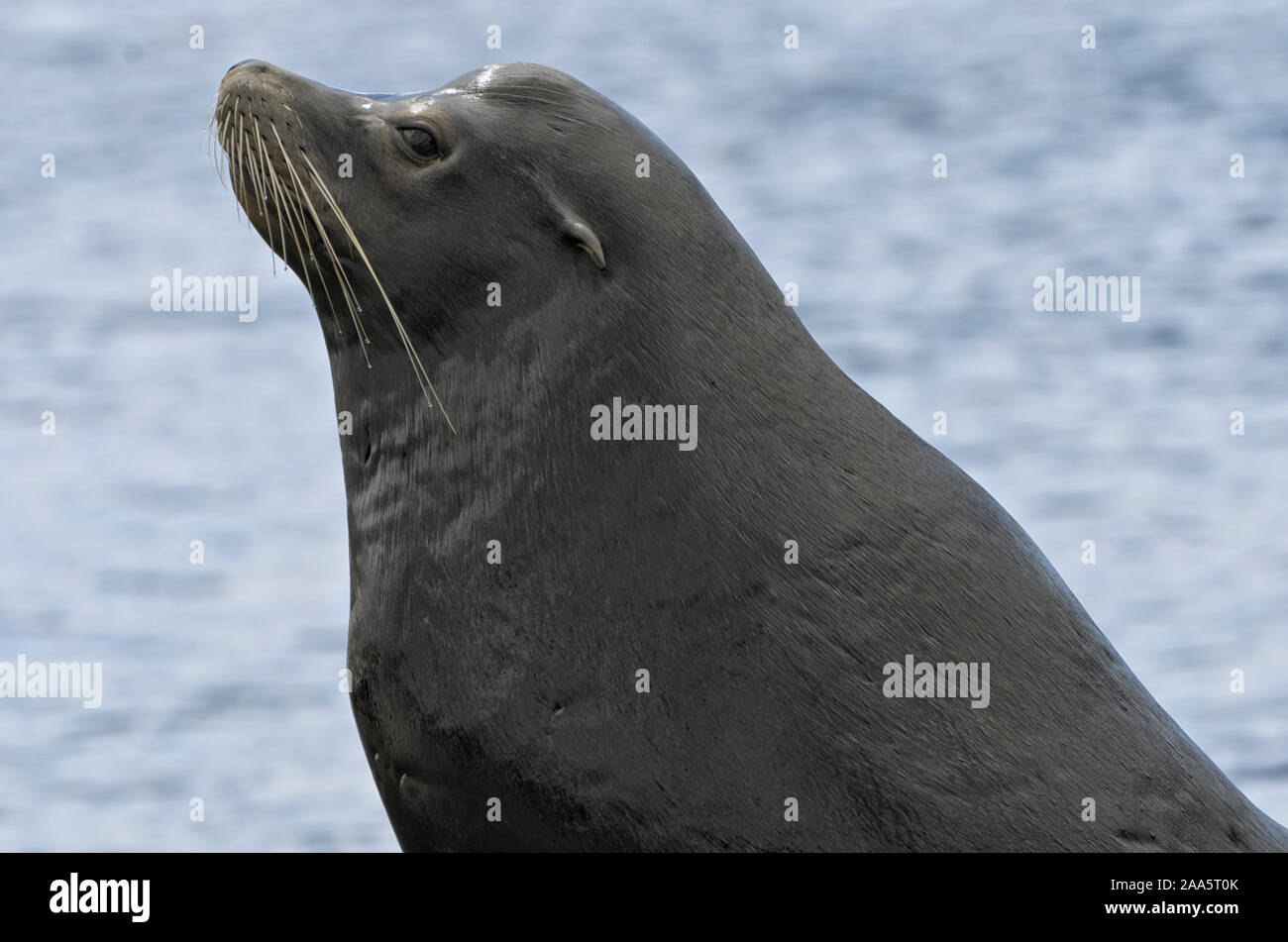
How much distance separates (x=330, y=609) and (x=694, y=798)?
819cm

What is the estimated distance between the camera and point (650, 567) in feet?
15.9

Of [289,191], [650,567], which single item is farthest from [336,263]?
[650,567]

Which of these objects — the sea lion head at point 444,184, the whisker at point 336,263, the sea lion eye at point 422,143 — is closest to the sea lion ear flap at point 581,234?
the sea lion head at point 444,184

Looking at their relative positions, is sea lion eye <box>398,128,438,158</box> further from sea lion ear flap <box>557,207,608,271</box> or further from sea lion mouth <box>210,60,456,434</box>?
sea lion ear flap <box>557,207,608,271</box>

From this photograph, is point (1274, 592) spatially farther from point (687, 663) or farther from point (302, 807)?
point (687, 663)

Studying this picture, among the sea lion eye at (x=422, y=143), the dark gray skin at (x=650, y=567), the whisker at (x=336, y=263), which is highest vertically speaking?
the sea lion eye at (x=422, y=143)

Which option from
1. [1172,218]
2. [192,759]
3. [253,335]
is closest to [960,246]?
[1172,218]

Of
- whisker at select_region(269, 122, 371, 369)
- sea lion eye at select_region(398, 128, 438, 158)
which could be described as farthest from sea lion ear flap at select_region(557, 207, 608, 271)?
whisker at select_region(269, 122, 371, 369)

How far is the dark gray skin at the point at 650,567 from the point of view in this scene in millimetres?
4750

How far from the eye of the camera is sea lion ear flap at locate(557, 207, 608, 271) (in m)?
5.01

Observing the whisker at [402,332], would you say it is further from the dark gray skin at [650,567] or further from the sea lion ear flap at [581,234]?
the sea lion ear flap at [581,234]

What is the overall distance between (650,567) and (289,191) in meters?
1.18

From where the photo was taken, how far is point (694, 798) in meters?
4.72

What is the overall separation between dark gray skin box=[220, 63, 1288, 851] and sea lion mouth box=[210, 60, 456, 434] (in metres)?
0.02
